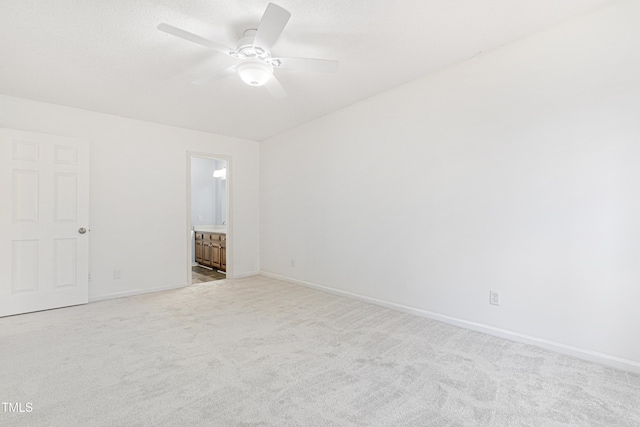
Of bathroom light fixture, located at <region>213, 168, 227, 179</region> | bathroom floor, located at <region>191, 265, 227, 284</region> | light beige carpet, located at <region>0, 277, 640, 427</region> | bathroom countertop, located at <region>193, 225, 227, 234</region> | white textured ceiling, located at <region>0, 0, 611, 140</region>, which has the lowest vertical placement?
bathroom floor, located at <region>191, 265, 227, 284</region>

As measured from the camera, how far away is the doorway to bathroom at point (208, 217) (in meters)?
5.76

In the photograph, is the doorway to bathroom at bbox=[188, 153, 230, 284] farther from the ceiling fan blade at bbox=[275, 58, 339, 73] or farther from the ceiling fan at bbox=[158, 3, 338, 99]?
the ceiling fan blade at bbox=[275, 58, 339, 73]

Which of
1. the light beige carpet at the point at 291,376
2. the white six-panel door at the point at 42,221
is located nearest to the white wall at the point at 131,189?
the white six-panel door at the point at 42,221

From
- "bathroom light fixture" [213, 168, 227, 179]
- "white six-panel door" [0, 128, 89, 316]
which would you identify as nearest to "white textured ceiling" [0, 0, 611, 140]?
"white six-panel door" [0, 128, 89, 316]

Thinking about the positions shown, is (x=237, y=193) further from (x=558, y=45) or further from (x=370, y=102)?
(x=558, y=45)

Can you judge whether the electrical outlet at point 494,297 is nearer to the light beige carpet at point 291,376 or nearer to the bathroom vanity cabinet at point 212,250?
the light beige carpet at point 291,376

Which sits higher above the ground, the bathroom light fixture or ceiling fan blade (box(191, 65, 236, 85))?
ceiling fan blade (box(191, 65, 236, 85))

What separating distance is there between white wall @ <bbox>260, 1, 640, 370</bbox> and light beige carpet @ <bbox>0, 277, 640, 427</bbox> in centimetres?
35

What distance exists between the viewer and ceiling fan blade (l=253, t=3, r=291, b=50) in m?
1.73

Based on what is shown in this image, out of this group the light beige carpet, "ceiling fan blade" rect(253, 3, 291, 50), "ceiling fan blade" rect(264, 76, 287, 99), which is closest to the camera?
the light beige carpet

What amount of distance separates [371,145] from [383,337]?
2196mm

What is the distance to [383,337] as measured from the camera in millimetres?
2605

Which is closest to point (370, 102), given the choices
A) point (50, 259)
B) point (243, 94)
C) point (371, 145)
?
point (371, 145)

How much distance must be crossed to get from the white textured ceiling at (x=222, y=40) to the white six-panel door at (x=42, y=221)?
62 cm
